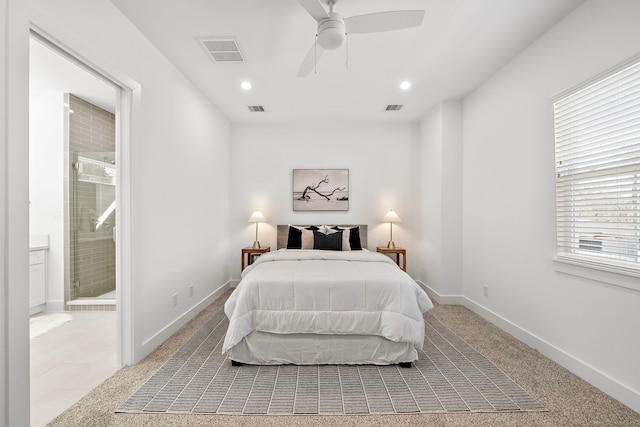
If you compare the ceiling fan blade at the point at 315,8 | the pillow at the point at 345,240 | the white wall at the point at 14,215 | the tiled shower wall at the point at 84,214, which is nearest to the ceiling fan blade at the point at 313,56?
the ceiling fan blade at the point at 315,8

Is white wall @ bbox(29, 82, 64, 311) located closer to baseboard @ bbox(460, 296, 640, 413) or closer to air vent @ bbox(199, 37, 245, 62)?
air vent @ bbox(199, 37, 245, 62)

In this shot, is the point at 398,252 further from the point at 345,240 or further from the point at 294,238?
the point at 294,238

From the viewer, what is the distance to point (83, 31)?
6.40ft

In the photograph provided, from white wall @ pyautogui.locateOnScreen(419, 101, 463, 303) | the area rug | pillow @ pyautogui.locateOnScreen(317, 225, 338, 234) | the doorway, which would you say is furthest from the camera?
pillow @ pyautogui.locateOnScreen(317, 225, 338, 234)

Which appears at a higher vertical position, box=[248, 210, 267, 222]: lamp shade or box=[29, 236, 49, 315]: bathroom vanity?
box=[248, 210, 267, 222]: lamp shade

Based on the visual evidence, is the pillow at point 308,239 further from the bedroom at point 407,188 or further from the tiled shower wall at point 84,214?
the tiled shower wall at point 84,214

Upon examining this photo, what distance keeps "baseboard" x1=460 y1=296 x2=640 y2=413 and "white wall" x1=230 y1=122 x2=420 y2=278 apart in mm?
1940

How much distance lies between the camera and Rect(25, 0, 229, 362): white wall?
80.0 inches

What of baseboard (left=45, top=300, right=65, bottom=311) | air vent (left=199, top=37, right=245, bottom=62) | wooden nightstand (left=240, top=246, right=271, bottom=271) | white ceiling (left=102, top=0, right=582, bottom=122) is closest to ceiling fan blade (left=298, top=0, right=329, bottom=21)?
white ceiling (left=102, top=0, right=582, bottom=122)

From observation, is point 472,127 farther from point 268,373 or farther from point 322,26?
point 268,373

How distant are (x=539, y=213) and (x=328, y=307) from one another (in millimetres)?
1941

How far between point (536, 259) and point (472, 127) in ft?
5.82

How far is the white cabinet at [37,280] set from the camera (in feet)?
11.6

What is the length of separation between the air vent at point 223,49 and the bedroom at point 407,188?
0.47 metres
